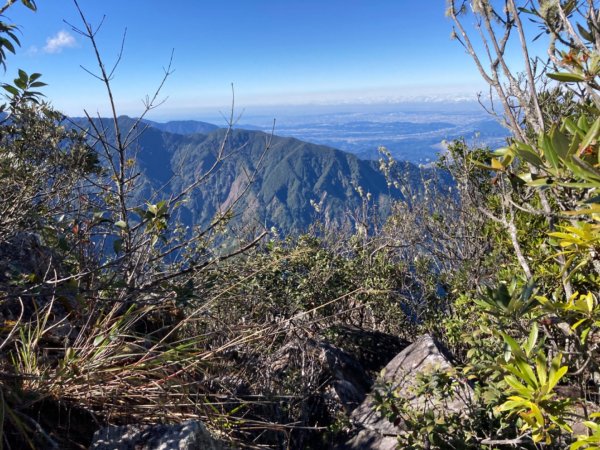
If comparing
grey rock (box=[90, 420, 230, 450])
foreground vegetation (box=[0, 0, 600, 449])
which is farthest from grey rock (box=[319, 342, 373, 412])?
grey rock (box=[90, 420, 230, 450])

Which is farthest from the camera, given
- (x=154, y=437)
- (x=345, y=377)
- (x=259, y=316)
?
(x=259, y=316)

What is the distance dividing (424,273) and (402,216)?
1.78 m

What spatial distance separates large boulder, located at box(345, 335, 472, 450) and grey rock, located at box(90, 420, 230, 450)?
49.9 inches

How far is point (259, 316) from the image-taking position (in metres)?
5.36

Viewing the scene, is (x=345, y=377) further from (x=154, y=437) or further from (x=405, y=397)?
(x=154, y=437)

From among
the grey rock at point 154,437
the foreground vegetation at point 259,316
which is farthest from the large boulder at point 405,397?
the grey rock at point 154,437

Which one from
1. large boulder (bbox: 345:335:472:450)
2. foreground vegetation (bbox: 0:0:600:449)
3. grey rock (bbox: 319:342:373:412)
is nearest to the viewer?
foreground vegetation (bbox: 0:0:600:449)

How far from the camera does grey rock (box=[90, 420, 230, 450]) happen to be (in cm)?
193

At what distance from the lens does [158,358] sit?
251 cm

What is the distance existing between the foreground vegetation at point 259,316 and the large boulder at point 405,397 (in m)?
0.15

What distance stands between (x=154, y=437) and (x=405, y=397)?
2.17 metres

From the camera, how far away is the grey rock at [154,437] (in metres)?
1.93

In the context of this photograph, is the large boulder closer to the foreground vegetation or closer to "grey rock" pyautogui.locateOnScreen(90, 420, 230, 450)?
the foreground vegetation

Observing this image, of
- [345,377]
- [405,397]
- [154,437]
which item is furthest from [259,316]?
[154,437]
